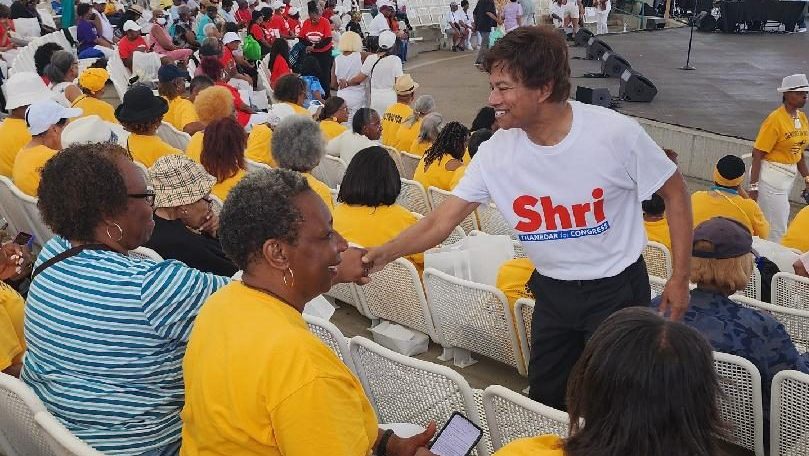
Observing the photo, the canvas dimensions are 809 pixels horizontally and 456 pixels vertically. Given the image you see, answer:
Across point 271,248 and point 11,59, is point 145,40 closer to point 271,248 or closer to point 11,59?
point 11,59

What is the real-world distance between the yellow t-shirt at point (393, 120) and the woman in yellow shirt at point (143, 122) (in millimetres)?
2934

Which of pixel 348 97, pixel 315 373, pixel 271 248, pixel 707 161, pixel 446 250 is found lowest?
pixel 707 161

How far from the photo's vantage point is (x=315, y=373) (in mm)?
1798

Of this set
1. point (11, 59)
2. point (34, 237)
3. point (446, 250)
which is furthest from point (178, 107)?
point (11, 59)

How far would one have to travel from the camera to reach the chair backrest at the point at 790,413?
2.81m

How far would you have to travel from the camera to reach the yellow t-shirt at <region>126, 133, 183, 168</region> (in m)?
5.96

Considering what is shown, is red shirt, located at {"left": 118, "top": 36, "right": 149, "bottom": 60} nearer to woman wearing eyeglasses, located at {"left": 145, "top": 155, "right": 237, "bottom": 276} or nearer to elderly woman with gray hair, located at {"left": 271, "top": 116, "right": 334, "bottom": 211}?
elderly woman with gray hair, located at {"left": 271, "top": 116, "right": 334, "bottom": 211}

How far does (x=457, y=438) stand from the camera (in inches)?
95.1

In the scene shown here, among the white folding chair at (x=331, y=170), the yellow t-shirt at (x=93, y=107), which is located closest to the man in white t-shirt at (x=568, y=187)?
the white folding chair at (x=331, y=170)

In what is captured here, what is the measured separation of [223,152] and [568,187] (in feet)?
9.64

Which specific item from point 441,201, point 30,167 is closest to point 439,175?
point 441,201

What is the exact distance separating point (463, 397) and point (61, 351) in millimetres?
1265

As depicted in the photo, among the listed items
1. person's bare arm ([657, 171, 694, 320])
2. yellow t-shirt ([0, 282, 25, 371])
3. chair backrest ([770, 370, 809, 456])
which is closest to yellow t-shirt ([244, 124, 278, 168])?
yellow t-shirt ([0, 282, 25, 371])

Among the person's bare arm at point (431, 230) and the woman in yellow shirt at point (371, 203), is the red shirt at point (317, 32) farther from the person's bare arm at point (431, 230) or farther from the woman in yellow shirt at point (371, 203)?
the person's bare arm at point (431, 230)
